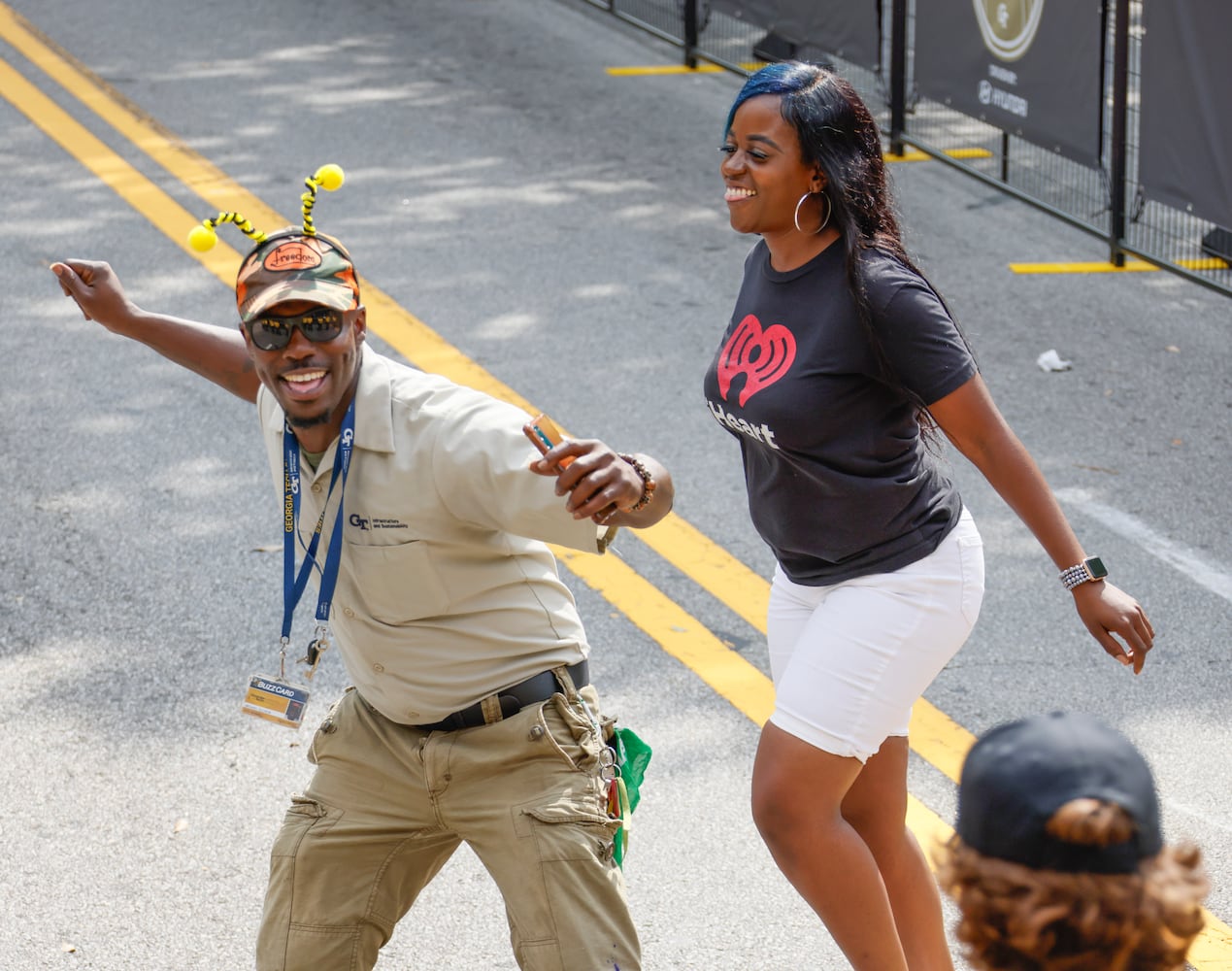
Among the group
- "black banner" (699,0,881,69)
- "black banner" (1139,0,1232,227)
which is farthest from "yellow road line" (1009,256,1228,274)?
"black banner" (699,0,881,69)

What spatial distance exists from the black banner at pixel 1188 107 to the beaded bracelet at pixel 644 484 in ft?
18.4

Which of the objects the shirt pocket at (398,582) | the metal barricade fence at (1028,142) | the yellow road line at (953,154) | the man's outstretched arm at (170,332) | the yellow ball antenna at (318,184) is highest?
the yellow ball antenna at (318,184)

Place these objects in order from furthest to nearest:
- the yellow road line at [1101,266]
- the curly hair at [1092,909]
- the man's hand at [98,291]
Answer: the yellow road line at [1101,266] < the man's hand at [98,291] < the curly hair at [1092,909]

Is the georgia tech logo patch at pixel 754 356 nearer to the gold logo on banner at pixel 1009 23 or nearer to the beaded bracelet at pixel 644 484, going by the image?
the beaded bracelet at pixel 644 484

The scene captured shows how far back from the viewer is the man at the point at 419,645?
10.7ft

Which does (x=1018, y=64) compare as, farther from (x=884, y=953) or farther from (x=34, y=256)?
(x=884, y=953)

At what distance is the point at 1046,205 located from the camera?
31.3 ft

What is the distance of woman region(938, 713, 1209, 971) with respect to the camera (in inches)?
73.3

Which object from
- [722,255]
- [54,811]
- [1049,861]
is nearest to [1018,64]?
[722,255]

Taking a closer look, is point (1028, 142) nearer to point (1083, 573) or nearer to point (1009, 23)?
point (1009, 23)

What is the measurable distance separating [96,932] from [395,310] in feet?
13.8

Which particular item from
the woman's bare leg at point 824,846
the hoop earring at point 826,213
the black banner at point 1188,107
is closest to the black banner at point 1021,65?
the black banner at point 1188,107

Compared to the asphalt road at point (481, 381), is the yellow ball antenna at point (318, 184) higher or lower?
higher

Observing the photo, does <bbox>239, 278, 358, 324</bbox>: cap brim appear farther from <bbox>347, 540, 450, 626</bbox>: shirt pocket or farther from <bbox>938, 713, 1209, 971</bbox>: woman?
<bbox>938, 713, 1209, 971</bbox>: woman
